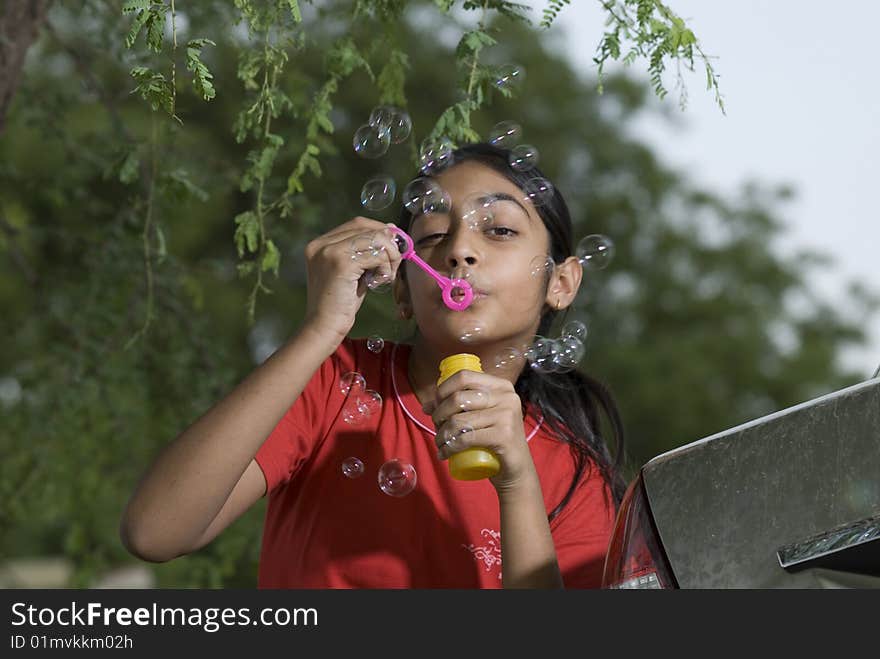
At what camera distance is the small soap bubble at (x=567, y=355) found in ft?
8.49

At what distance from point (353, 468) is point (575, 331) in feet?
1.86

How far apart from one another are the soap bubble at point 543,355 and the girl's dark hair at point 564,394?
13 centimetres

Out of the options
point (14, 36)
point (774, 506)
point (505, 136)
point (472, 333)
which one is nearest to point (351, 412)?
point (472, 333)

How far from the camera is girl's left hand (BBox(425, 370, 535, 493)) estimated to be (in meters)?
2.04

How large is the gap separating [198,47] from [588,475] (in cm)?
114

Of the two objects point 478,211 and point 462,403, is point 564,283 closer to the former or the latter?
point 478,211

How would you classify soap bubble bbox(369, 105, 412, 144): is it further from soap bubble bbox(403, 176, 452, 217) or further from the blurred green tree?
soap bubble bbox(403, 176, 452, 217)

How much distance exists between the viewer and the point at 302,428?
240 centimetres

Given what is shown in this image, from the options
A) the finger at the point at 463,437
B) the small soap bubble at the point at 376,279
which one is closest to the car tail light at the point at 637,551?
the finger at the point at 463,437

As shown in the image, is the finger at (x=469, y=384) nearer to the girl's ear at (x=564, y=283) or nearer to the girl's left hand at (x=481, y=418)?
the girl's left hand at (x=481, y=418)

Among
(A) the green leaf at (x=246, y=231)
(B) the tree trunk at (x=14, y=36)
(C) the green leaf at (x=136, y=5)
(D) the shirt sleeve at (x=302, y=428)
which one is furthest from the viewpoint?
(B) the tree trunk at (x=14, y=36)

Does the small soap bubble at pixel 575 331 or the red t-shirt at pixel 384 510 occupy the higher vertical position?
the small soap bubble at pixel 575 331

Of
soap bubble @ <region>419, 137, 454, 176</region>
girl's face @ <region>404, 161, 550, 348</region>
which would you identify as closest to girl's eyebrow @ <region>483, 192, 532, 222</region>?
girl's face @ <region>404, 161, 550, 348</region>

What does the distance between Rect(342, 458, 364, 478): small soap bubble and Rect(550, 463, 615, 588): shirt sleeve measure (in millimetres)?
358
